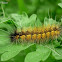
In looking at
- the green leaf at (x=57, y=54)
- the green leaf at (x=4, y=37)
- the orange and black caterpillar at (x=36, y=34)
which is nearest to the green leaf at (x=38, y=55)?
the green leaf at (x=57, y=54)

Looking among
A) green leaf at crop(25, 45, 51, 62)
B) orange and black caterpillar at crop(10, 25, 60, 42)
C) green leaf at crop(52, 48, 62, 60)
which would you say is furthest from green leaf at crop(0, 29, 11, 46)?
green leaf at crop(52, 48, 62, 60)

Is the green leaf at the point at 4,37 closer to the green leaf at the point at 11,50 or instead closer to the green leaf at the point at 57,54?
the green leaf at the point at 11,50

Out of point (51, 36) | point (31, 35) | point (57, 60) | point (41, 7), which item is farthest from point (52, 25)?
point (41, 7)

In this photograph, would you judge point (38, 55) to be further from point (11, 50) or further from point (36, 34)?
point (36, 34)

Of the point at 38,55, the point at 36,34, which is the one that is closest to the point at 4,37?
the point at 36,34

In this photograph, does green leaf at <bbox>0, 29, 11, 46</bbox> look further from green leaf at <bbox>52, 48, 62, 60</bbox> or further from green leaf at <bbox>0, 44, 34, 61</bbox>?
green leaf at <bbox>52, 48, 62, 60</bbox>

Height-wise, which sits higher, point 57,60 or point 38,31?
point 38,31

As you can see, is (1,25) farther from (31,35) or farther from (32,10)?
(32,10)
